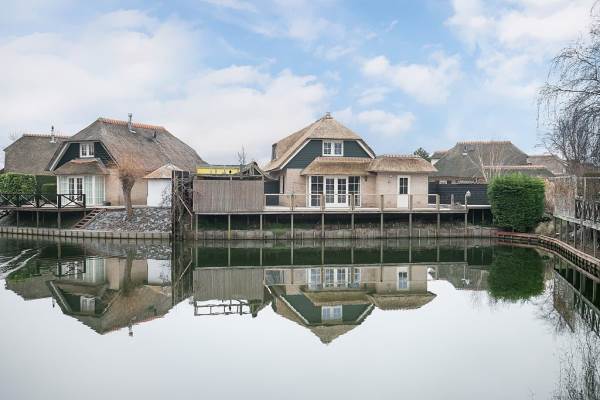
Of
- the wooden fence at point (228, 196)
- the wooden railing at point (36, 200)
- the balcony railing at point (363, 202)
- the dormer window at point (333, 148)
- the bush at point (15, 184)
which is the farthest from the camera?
the bush at point (15, 184)

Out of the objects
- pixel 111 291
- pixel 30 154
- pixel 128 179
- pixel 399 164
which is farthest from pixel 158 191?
pixel 30 154

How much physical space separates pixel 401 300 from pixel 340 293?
187 centimetres

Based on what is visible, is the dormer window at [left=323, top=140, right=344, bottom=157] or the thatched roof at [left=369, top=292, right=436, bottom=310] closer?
the thatched roof at [left=369, top=292, right=436, bottom=310]

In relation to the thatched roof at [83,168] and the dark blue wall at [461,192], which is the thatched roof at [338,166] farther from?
the thatched roof at [83,168]

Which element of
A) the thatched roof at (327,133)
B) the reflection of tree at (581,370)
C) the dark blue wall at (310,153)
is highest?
the thatched roof at (327,133)

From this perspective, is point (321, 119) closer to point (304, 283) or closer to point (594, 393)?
point (304, 283)

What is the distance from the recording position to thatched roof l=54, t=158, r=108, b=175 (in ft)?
109

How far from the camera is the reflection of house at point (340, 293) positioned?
1340 cm

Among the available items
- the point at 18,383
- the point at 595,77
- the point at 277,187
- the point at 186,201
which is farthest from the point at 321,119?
the point at 18,383

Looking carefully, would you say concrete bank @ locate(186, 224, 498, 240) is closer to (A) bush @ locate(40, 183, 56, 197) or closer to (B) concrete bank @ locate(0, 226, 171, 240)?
(B) concrete bank @ locate(0, 226, 171, 240)

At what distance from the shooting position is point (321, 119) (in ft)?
109

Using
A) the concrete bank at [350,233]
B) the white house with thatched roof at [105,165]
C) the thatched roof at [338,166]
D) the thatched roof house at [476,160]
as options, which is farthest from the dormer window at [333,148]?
the thatched roof house at [476,160]

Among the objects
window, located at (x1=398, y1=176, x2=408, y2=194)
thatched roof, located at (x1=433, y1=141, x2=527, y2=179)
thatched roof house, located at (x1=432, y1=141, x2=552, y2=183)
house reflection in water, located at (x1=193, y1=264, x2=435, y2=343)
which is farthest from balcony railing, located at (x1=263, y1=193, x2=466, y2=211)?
thatched roof, located at (x1=433, y1=141, x2=527, y2=179)

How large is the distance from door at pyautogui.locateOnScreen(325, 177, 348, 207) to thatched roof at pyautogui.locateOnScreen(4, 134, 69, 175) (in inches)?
878
